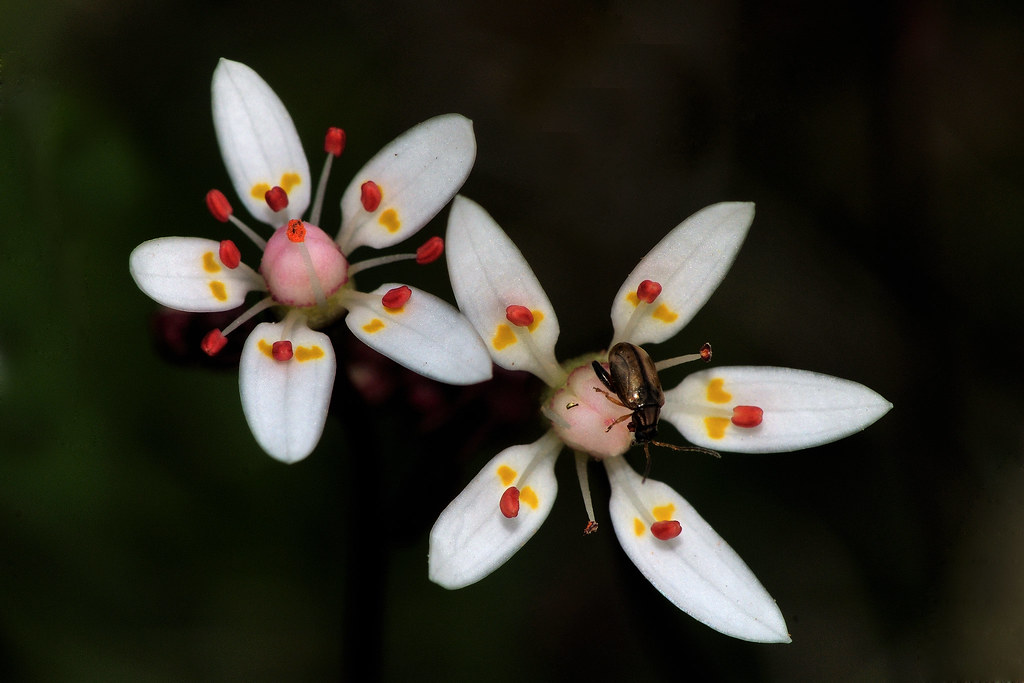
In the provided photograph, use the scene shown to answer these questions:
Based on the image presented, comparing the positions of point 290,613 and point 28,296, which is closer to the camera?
point 28,296

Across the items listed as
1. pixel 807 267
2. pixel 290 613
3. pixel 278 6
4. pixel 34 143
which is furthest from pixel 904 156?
pixel 34 143

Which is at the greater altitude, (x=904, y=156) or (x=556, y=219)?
(x=904, y=156)

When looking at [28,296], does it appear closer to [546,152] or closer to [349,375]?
[349,375]

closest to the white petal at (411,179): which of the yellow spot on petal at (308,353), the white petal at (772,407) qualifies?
the yellow spot on petal at (308,353)

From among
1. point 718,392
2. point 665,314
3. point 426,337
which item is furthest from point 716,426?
point 426,337

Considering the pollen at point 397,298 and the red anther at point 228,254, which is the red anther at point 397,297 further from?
the red anther at point 228,254

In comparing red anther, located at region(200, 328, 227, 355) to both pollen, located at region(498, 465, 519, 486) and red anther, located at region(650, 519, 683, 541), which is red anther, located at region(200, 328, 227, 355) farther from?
red anther, located at region(650, 519, 683, 541)

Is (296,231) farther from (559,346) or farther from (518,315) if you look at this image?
(559,346)
